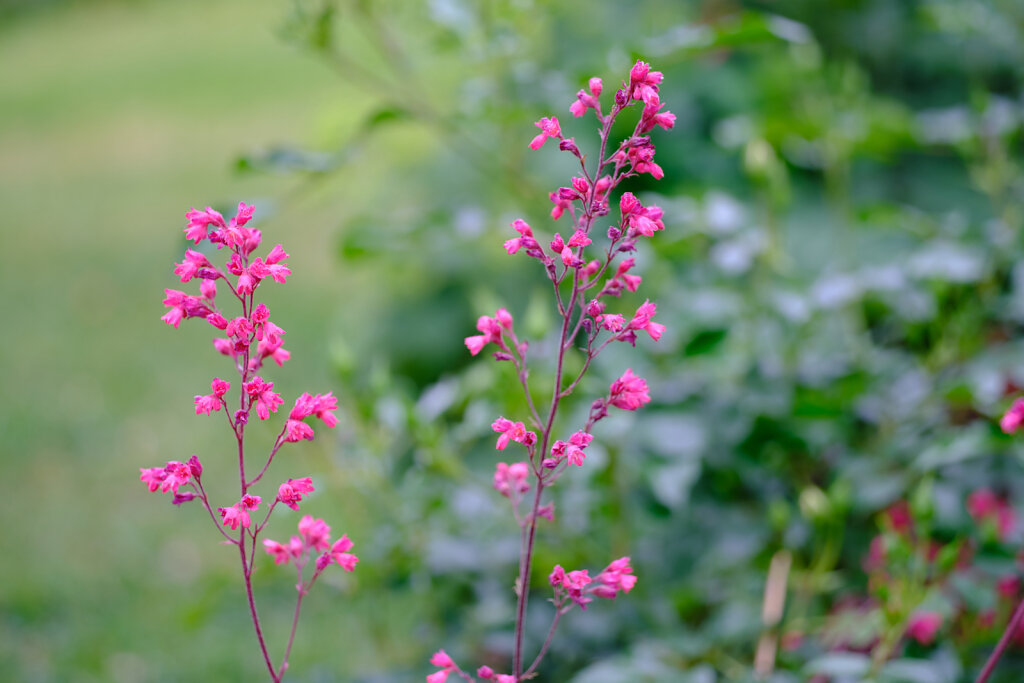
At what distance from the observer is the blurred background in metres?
1.50

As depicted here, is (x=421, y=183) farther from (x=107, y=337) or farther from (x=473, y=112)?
(x=107, y=337)

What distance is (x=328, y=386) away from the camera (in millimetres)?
4695

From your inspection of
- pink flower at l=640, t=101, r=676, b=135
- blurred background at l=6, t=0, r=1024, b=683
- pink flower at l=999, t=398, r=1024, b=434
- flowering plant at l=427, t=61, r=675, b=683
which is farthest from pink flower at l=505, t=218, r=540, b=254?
blurred background at l=6, t=0, r=1024, b=683

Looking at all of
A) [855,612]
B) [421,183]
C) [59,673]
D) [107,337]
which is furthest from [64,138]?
[855,612]

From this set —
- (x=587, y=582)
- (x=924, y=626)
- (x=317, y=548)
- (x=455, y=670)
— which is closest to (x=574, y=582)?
(x=587, y=582)

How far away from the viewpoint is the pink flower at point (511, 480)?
32.9 inches

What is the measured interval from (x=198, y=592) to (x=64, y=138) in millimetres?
7723

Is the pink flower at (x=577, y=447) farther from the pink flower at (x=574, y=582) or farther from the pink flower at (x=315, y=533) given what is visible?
the pink flower at (x=315, y=533)

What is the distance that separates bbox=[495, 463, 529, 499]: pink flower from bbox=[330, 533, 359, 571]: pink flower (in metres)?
0.14

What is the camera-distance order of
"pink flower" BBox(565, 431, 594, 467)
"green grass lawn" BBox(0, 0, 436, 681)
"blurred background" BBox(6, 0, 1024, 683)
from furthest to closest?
"green grass lawn" BBox(0, 0, 436, 681)
"blurred background" BBox(6, 0, 1024, 683)
"pink flower" BBox(565, 431, 594, 467)

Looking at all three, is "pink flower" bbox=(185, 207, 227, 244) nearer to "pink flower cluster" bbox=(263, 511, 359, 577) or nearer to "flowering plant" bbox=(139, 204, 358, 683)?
"flowering plant" bbox=(139, 204, 358, 683)

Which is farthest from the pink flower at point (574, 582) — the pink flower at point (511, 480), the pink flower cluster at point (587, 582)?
the pink flower at point (511, 480)

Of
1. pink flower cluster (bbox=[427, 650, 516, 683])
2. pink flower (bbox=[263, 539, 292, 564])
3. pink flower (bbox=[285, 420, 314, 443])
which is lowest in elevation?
pink flower cluster (bbox=[427, 650, 516, 683])

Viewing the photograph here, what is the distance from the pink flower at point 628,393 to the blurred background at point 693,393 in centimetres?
61
